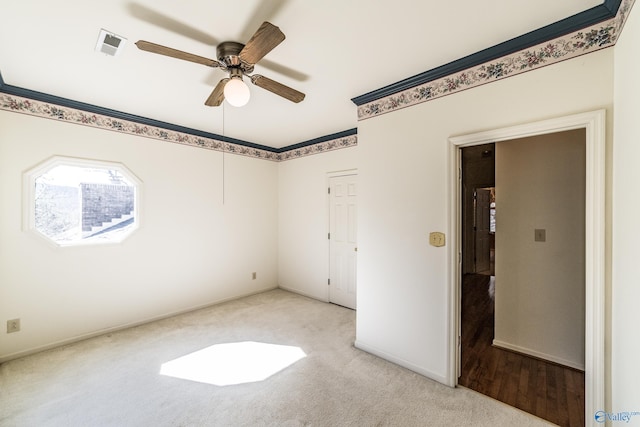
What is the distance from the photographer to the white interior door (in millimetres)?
3834

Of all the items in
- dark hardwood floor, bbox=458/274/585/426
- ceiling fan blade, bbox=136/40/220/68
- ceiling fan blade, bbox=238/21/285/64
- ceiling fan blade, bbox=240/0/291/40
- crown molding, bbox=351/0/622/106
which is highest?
ceiling fan blade, bbox=240/0/291/40

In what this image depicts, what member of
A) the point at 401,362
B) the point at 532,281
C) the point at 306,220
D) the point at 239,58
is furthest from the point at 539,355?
the point at 239,58

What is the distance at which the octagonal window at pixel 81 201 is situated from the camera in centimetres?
264

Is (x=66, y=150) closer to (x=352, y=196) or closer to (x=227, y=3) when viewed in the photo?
(x=227, y=3)

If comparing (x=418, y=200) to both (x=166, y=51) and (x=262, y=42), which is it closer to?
(x=262, y=42)

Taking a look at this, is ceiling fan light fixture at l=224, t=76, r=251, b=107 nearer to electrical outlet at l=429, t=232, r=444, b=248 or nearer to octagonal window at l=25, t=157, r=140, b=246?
electrical outlet at l=429, t=232, r=444, b=248

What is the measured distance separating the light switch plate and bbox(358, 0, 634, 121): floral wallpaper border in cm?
114

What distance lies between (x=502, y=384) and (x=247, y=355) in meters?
2.24

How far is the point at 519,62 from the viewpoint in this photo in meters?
1.80

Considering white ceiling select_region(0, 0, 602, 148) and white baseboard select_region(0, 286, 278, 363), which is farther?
white baseboard select_region(0, 286, 278, 363)

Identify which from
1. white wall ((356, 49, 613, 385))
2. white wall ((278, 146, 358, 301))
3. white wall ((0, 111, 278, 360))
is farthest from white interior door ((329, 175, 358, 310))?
white wall ((0, 111, 278, 360))

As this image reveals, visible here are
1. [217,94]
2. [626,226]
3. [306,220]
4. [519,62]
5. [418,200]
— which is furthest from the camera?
[306,220]

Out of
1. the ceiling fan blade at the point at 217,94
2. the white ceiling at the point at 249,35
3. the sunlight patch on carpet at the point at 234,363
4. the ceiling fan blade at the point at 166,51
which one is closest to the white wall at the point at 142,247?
the white ceiling at the point at 249,35

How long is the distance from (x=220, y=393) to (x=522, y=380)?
246 centimetres
